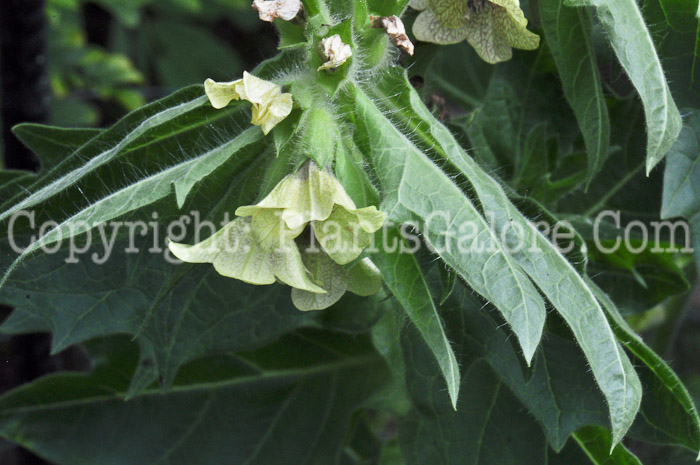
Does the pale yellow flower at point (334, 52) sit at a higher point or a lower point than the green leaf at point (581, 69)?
higher

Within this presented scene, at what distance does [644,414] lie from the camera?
3.25 ft

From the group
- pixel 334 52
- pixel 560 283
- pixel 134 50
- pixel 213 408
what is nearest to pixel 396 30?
pixel 334 52

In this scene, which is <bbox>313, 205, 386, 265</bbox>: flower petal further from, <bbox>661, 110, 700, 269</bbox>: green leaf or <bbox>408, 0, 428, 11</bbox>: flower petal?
<bbox>661, 110, 700, 269</bbox>: green leaf

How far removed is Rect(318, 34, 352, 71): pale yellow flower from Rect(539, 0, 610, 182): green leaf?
0.32 metres

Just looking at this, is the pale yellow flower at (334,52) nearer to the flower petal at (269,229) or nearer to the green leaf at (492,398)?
the flower petal at (269,229)

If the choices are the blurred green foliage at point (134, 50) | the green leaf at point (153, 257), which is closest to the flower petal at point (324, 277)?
the green leaf at point (153, 257)

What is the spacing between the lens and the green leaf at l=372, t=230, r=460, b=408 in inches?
29.5

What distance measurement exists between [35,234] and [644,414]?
2.67 feet

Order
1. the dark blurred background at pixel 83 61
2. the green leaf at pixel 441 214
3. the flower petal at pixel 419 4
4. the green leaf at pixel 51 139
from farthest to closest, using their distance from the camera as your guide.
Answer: the dark blurred background at pixel 83 61
the green leaf at pixel 51 139
the flower petal at pixel 419 4
the green leaf at pixel 441 214

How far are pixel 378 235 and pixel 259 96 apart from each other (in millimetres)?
192

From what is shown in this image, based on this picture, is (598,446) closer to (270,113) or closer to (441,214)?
(441,214)

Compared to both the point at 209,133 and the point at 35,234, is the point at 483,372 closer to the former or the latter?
the point at 209,133

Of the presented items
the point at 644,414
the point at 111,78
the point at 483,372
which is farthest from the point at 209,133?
the point at 111,78

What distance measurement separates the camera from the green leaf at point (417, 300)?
Answer: 2.46ft
